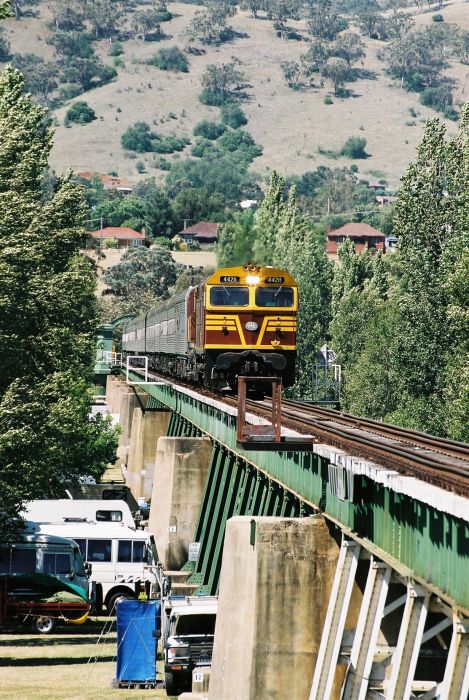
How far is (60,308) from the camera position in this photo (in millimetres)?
49875

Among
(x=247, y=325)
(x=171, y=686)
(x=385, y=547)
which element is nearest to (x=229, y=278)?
(x=247, y=325)

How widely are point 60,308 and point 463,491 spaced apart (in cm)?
3465

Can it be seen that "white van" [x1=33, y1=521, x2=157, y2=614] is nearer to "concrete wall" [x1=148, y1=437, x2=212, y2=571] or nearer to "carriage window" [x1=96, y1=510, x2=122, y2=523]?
"concrete wall" [x1=148, y1=437, x2=212, y2=571]

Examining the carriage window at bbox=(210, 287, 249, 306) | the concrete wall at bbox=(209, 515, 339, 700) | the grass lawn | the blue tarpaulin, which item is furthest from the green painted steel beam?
the carriage window at bbox=(210, 287, 249, 306)

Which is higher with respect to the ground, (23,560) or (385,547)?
(385,547)

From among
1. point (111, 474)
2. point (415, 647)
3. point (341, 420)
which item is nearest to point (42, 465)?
point (341, 420)

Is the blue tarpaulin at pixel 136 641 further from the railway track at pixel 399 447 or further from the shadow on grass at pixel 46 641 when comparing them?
the shadow on grass at pixel 46 641

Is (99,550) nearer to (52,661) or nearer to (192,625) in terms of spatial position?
(52,661)

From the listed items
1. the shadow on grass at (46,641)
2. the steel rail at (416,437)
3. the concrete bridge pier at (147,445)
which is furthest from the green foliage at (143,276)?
the steel rail at (416,437)

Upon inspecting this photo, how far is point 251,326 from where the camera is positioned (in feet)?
135

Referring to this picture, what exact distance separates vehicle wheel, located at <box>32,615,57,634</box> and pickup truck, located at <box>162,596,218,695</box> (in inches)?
457

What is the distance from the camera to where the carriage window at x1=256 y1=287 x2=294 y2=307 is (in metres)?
41.4

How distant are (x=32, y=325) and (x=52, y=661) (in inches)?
421

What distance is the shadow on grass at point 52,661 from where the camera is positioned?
3641 cm
